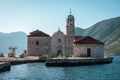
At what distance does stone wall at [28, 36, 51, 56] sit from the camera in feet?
286

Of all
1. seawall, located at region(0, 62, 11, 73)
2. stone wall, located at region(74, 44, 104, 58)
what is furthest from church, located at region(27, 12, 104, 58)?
seawall, located at region(0, 62, 11, 73)

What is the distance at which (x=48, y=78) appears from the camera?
44.2 metres

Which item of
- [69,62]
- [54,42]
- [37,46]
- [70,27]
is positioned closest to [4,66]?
[69,62]

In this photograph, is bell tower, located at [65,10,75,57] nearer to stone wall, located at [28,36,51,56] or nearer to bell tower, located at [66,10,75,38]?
bell tower, located at [66,10,75,38]

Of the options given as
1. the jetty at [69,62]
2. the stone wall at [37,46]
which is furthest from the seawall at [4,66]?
the stone wall at [37,46]

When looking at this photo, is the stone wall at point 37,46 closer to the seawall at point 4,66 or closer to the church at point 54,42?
the church at point 54,42

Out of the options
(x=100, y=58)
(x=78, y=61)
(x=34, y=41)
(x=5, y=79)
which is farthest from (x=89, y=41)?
(x=5, y=79)

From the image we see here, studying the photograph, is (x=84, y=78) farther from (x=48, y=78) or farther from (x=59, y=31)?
(x=59, y=31)

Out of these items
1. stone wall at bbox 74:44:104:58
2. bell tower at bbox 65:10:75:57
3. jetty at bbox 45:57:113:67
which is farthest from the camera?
bell tower at bbox 65:10:75:57

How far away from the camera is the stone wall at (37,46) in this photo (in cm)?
8706

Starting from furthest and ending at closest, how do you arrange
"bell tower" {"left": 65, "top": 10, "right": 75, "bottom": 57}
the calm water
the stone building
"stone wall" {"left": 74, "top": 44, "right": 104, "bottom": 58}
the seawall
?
1. the stone building
2. "bell tower" {"left": 65, "top": 10, "right": 75, "bottom": 57}
3. "stone wall" {"left": 74, "top": 44, "right": 104, "bottom": 58}
4. the seawall
5. the calm water

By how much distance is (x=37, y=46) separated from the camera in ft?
285

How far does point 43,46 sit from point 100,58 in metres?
19.1

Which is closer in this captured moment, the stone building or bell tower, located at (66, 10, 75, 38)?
bell tower, located at (66, 10, 75, 38)
